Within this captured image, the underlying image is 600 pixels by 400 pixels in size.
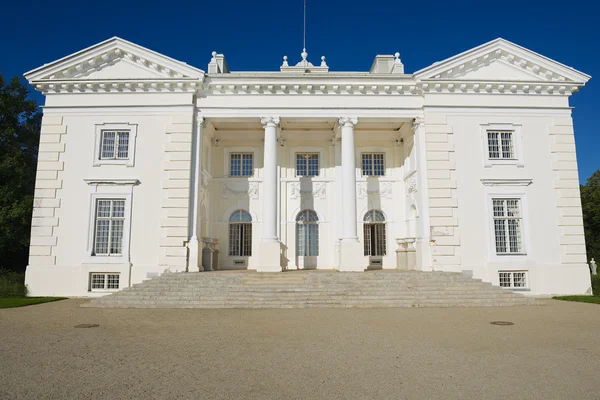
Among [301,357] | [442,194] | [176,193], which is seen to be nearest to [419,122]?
[442,194]

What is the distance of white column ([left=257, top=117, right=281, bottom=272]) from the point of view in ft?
57.2

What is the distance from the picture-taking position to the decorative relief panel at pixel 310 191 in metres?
21.6

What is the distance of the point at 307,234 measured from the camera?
848 inches

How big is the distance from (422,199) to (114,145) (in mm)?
13453

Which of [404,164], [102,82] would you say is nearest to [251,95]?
[102,82]

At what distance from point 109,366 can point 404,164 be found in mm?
17940

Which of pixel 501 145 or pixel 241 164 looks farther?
pixel 241 164

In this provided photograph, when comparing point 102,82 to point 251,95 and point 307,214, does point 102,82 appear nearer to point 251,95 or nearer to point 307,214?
point 251,95

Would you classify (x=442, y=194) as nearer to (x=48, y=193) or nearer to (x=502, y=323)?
(x=502, y=323)

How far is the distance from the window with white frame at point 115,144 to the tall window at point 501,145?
50.9 feet

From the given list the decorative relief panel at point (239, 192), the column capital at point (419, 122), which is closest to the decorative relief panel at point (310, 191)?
the decorative relief panel at point (239, 192)

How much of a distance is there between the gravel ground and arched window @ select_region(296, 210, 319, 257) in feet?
34.0

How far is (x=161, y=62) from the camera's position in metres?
18.1

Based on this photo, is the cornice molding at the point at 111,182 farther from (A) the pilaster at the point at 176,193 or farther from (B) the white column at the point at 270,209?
(B) the white column at the point at 270,209
